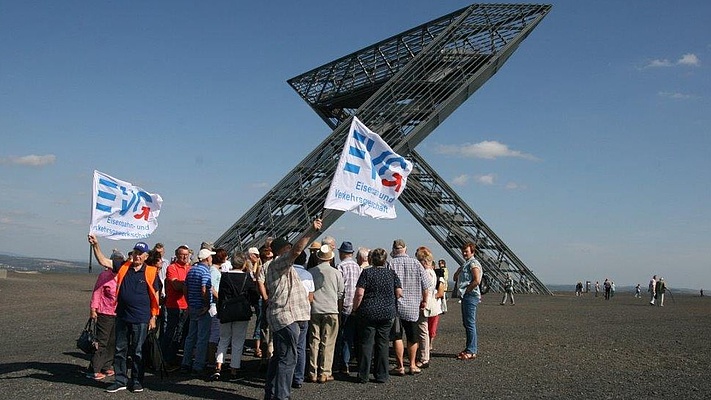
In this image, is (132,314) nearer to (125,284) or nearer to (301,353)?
(125,284)

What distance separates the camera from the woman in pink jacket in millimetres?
8641

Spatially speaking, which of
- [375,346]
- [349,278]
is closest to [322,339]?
[375,346]

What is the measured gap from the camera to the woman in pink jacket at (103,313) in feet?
28.3

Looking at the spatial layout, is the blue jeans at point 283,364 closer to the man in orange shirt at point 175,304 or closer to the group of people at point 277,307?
the group of people at point 277,307

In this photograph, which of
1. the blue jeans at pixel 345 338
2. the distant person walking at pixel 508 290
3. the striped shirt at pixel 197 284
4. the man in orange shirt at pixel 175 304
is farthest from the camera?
the distant person walking at pixel 508 290

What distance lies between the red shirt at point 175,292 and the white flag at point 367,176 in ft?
9.93

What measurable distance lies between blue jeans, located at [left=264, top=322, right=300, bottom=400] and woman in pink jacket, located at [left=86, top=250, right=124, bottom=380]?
2.68 meters

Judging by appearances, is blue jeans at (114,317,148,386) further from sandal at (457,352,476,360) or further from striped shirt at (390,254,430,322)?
sandal at (457,352,476,360)

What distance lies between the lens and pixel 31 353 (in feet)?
35.3

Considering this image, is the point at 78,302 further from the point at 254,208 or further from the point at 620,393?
the point at 620,393

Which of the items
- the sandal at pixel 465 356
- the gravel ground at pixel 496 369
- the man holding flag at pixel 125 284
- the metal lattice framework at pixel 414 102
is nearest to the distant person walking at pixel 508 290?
the metal lattice framework at pixel 414 102

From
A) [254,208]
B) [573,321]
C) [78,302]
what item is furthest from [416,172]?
[78,302]

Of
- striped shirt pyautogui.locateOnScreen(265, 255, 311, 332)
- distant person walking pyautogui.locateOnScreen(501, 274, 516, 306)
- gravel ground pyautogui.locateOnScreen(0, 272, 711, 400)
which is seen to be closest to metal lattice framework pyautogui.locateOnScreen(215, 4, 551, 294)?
distant person walking pyautogui.locateOnScreen(501, 274, 516, 306)

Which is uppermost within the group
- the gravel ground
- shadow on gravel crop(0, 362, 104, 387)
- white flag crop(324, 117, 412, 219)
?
white flag crop(324, 117, 412, 219)
